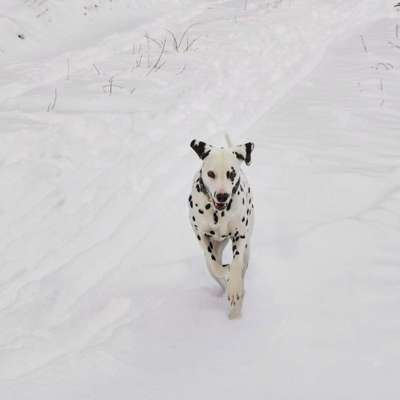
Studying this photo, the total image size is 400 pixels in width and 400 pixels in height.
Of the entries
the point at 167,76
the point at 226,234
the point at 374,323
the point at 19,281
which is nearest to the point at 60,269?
the point at 19,281

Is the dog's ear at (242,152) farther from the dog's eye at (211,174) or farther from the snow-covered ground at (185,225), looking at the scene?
the snow-covered ground at (185,225)

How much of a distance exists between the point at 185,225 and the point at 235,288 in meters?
1.15

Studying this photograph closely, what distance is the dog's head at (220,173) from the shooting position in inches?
91.3

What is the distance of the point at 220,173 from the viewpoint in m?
2.34

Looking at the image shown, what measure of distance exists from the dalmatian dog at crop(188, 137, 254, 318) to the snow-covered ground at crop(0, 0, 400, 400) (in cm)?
26

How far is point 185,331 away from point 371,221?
1.46 meters


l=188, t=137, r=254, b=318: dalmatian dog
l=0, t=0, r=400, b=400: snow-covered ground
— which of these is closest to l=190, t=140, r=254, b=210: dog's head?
l=188, t=137, r=254, b=318: dalmatian dog

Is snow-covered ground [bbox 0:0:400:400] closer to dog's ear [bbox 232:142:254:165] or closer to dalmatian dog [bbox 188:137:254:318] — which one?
dalmatian dog [bbox 188:137:254:318]

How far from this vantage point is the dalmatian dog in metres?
2.36

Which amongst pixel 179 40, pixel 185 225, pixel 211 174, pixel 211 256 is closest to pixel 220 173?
pixel 211 174

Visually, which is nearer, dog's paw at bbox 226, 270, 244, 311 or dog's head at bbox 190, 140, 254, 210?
dog's head at bbox 190, 140, 254, 210

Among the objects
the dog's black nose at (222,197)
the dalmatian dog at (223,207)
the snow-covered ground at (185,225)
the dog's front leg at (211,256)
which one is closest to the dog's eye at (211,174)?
the dalmatian dog at (223,207)

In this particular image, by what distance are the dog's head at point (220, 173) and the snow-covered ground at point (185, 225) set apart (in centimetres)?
72

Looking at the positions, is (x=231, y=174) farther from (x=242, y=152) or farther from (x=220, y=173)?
(x=242, y=152)
